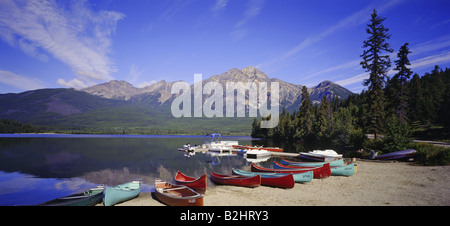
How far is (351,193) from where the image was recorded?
18.4 metres

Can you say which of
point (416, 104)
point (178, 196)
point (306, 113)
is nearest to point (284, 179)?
point (178, 196)

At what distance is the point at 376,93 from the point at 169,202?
1527 inches

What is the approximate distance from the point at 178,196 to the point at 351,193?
12988 millimetres

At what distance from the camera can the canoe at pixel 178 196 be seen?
49.1ft

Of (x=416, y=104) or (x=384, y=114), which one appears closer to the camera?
(x=384, y=114)

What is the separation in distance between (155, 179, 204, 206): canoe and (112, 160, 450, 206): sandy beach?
85 cm

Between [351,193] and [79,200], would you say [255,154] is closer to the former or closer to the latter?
[351,193]

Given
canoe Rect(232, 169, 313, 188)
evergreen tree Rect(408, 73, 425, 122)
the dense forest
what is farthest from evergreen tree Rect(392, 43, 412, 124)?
canoe Rect(232, 169, 313, 188)

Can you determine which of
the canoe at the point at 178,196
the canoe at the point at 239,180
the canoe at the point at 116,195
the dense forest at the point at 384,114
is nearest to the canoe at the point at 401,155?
the dense forest at the point at 384,114

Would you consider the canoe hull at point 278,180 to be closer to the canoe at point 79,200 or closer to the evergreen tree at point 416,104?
the canoe at point 79,200

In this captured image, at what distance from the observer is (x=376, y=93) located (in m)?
40.3
